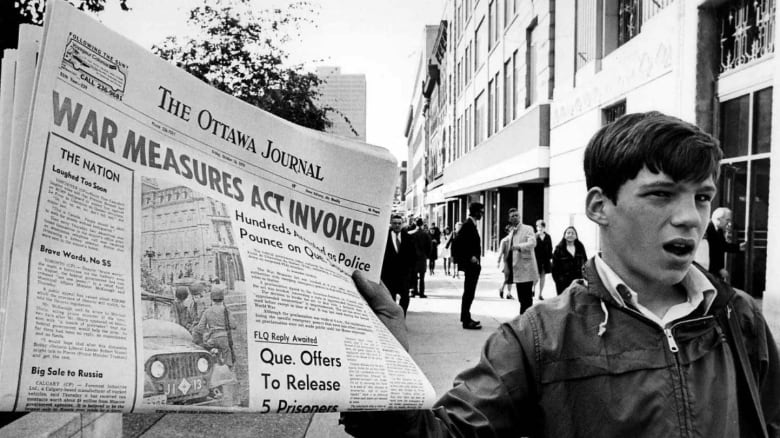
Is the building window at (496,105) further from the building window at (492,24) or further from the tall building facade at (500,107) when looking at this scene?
the building window at (492,24)

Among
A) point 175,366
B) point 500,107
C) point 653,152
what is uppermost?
point 500,107

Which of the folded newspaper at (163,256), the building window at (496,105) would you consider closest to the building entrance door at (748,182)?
the folded newspaper at (163,256)

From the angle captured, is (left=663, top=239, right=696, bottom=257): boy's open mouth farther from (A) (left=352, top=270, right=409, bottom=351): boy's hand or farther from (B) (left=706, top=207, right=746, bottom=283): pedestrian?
(B) (left=706, top=207, right=746, bottom=283): pedestrian

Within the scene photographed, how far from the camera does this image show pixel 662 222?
53.3 inches

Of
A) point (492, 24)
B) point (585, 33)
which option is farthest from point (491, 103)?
point (585, 33)

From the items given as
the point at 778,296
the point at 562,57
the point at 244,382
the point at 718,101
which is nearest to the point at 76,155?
the point at 244,382

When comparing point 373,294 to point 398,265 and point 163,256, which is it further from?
point 398,265

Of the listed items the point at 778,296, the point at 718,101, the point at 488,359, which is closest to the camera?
the point at 488,359

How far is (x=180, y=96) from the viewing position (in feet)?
4.22

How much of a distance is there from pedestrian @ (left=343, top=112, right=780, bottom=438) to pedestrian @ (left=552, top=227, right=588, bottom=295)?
25.0 feet

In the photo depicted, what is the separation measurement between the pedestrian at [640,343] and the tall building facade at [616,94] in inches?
274

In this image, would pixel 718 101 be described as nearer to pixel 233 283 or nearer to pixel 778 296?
pixel 778 296

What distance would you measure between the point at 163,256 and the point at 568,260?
8.26m

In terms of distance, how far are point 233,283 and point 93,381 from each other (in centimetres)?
30
